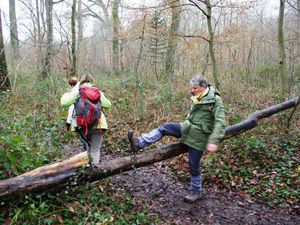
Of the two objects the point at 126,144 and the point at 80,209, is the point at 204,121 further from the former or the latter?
the point at 126,144

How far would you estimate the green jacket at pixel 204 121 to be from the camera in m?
4.30

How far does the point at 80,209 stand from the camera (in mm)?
3969

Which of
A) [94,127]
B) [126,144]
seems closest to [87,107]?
[94,127]

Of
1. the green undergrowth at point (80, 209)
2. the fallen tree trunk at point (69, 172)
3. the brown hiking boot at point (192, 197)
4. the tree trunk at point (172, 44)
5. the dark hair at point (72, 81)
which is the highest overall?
the tree trunk at point (172, 44)

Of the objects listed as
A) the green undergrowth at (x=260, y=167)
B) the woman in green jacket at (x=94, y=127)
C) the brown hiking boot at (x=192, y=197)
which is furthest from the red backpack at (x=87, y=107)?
the green undergrowth at (x=260, y=167)

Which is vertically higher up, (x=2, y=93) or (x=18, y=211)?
(x=2, y=93)

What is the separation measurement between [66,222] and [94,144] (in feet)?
4.66

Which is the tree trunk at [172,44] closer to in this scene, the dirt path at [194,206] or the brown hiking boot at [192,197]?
the dirt path at [194,206]

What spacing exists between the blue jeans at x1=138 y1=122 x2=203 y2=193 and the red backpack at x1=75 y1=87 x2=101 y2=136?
83 centimetres

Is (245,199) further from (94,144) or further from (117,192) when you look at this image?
(94,144)

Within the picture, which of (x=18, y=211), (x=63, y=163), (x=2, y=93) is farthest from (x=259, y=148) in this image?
(x=2, y=93)

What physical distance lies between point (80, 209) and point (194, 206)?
192 centimetres

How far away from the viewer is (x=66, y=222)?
3643mm

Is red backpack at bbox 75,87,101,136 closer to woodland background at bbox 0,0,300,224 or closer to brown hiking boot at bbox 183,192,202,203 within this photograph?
woodland background at bbox 0,0,300,224
